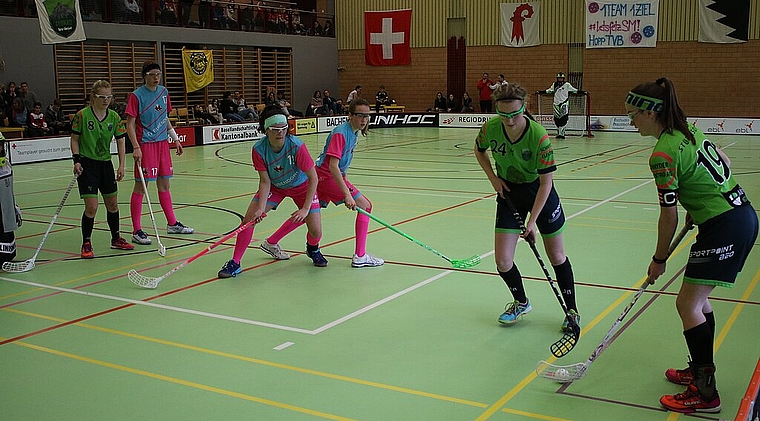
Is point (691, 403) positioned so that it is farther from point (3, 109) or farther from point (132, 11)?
point (132, 11)

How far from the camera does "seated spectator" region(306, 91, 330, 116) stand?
26.5 meters

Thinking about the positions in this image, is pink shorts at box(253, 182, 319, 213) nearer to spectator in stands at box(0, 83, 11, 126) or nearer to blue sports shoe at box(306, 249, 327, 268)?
blue sports shoe at box(306, 249, 327, 268)

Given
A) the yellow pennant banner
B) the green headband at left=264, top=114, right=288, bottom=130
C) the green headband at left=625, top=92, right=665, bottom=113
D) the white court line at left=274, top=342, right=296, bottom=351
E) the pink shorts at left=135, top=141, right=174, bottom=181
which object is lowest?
the white court line at left=274, top=342, right=296, bottom=351

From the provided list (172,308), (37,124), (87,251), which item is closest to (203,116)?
(37,124)

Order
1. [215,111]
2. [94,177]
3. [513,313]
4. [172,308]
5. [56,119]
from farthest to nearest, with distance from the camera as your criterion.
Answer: [215,111]
[56,119]
[94,177]
[172,308]
[513,313]

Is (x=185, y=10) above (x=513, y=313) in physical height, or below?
above

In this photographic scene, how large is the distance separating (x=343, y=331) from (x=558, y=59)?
23.4 m

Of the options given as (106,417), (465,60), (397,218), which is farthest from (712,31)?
(106,417)

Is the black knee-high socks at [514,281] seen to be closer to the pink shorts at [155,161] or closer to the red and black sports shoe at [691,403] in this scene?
the red and black sports shoe at [691,403]

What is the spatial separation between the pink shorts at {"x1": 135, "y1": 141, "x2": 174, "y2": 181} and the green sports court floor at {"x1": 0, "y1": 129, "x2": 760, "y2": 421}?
0.72 meters

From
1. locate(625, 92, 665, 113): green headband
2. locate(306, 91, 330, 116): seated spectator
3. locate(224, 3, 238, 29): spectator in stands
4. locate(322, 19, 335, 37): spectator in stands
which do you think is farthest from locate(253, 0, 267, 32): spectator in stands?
locate(625, 92, 665, 113): green headband

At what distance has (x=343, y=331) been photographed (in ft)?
16.8

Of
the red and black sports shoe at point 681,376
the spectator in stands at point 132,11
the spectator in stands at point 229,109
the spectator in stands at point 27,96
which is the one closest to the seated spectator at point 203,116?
the spectator in stands at point 229,109

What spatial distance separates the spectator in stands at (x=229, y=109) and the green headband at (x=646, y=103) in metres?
20.1
